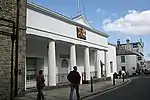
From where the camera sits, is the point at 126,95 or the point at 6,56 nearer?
Answer: the point at 6,56

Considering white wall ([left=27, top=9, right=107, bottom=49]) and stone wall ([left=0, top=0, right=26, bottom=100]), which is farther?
white wall ([left=27, top=9, right=107, bottom=49])

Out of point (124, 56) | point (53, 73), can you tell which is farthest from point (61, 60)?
point (124, 56)

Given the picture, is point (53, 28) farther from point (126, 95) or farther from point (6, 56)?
point (6, 56)

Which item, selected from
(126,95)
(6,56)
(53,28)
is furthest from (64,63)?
(6,56)

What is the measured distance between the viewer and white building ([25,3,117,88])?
19.8 m

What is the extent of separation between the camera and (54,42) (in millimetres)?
21766

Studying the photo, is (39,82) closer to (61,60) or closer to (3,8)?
(3,8)

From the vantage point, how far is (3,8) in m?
13.4

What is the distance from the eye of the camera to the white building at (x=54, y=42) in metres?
19.8

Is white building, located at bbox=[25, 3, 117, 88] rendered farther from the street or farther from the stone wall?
the street

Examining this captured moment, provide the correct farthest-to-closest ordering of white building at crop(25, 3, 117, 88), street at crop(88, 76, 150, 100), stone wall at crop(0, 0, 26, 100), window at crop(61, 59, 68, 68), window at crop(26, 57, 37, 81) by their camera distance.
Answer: window at crop(61, 59, 68, 68) → window at crop(26, 57, 37, 81) → white building at crop(25, 3, 117, 88) → street at crop(88, 76, 150, 100) → stone wall at crop(0, 0, 26, 100)

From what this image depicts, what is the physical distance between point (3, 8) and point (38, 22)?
6.23 metres

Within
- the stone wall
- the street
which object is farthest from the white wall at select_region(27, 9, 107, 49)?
the street

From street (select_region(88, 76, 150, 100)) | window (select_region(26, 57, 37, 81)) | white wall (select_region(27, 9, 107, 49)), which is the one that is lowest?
street (select_region(88, 76, 150, 100))
